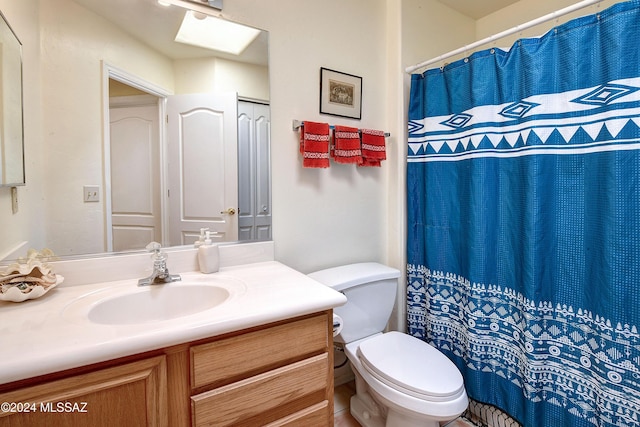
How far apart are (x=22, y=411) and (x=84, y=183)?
73 cm

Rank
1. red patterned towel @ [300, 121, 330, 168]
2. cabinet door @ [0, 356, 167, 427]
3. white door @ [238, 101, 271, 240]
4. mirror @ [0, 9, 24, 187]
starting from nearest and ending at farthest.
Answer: cabinet door @ [0, 356, 167, 427] < mirror @ [0, 9, 24, 187] < white door @ [238, 101, 271, 240] < red patterned towel @ [300, 121, 330, 168]

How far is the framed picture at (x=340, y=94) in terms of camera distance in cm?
158

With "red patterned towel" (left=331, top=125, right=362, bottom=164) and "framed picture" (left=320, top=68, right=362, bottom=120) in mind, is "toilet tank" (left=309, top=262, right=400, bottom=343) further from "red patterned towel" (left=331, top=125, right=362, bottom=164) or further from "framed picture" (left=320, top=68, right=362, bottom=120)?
"framed picture" (left=320, top=68, right=362, bottom=120)

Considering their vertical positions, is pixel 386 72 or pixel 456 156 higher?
pixel 386 72

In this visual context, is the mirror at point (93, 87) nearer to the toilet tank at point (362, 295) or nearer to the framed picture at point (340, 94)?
the framed picture at point (340, 94)

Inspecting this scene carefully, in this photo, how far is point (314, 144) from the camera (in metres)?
1.49

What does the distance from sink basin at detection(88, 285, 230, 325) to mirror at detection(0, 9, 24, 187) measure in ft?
1.67

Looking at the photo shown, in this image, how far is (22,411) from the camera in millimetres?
611

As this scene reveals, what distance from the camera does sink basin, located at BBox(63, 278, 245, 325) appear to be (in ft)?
3.07

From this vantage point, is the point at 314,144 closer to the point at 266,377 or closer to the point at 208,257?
the point at 208,257

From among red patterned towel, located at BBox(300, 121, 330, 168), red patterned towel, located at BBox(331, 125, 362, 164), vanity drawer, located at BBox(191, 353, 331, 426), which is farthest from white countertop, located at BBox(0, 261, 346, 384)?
red patterned towel, located at BBox(331, 125, 362, 164)

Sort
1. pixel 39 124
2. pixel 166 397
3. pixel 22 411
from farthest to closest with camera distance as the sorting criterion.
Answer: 1. pixel 39 124
2. pixel 166 397
3. pixel 22 411

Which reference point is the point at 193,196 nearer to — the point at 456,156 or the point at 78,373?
the point at 78,373

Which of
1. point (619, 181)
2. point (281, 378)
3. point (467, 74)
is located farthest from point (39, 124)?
point (619, 181)
